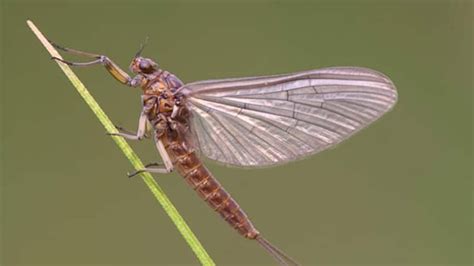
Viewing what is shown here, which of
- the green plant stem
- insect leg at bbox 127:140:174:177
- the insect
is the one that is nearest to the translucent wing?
the insect

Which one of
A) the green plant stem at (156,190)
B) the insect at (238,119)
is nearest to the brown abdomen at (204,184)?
the insect at (238,119)

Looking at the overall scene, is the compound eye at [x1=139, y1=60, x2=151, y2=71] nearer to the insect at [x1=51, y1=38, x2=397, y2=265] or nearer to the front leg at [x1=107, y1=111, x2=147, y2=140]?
the insect at [x1=51, y1=38, x2=397, y2=265]

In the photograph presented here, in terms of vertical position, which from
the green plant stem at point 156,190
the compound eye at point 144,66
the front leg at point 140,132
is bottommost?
the green plant stem at point 156,190

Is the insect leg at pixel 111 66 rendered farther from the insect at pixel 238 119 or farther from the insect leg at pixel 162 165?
the insect leg at pixel 162 165

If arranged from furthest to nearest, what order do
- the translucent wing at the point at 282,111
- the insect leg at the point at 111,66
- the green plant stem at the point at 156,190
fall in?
the insect leg at the point at 111,66
the translucent wing at the point at 282,111
the green plant stem at the point at 156,190

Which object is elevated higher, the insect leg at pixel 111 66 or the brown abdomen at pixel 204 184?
the insect leg at pixel 111 66

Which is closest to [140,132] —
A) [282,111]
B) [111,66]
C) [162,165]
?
[162,165]

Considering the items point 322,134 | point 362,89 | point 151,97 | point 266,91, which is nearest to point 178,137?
point 151,97

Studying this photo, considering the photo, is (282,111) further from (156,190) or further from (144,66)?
(156,190)

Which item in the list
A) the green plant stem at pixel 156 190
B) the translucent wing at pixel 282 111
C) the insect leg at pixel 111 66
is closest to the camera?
the green plant stem at pixel 156 190
